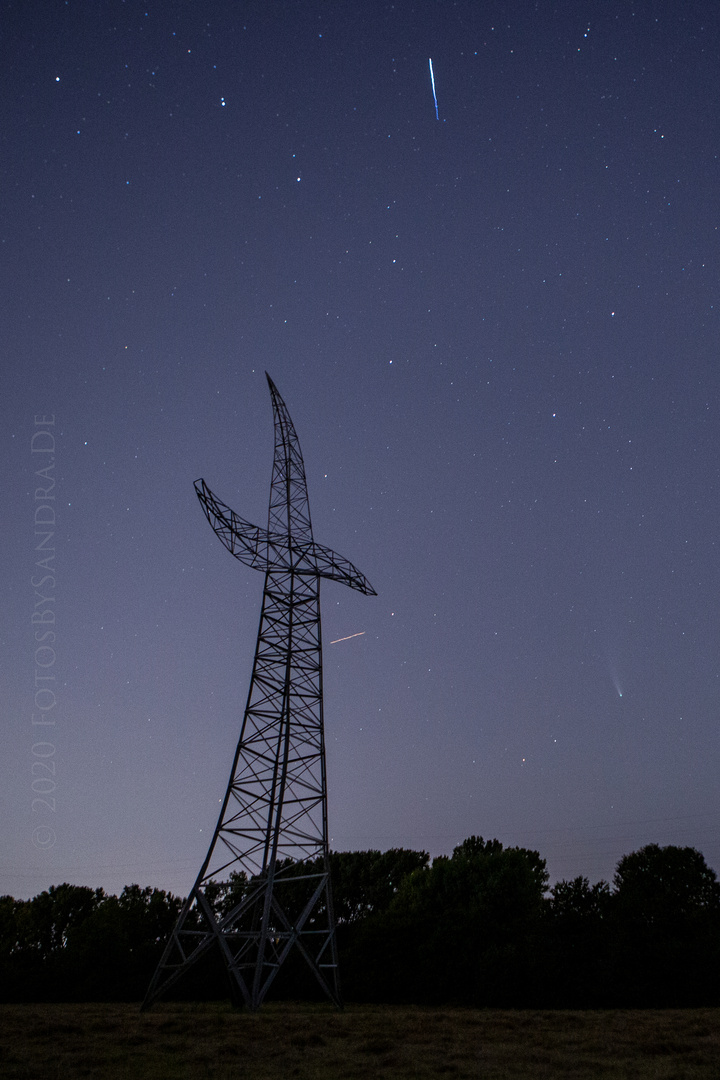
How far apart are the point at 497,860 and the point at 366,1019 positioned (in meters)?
32.2

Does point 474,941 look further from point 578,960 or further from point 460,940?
point 578,960

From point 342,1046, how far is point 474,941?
2380 centimetres

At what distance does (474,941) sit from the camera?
122ft

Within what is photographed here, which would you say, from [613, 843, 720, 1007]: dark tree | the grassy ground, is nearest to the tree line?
[613, 843, 720, 1007]: dark tree

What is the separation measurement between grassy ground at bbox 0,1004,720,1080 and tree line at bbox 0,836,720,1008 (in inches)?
231

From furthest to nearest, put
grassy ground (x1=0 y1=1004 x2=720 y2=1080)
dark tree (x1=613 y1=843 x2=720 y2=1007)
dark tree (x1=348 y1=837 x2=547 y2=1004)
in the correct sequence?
1. dark tree (x1=348 y1=837 x2=547 y2=1004)
2. dark tree (x1=613 y1=843 x2=720 y2=1007)
3. grassy ground (x1=0 y1=1004 x2=720 y2=1080)

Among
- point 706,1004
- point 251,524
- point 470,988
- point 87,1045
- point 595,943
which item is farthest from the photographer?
point 595,943

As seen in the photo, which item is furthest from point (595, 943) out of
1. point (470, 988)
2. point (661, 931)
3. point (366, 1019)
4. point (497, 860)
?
point (366, 1019)

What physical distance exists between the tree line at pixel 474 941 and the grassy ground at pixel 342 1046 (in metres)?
5.86

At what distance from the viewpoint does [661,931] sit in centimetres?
3784

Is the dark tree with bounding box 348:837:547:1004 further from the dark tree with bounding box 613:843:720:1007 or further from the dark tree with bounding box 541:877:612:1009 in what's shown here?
the dark tree with bounding box 613:843:720:1007

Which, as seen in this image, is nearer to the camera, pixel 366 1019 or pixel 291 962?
pixel 366 1019

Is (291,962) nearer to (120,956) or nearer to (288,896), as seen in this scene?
(120,956)

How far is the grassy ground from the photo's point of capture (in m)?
13.5
